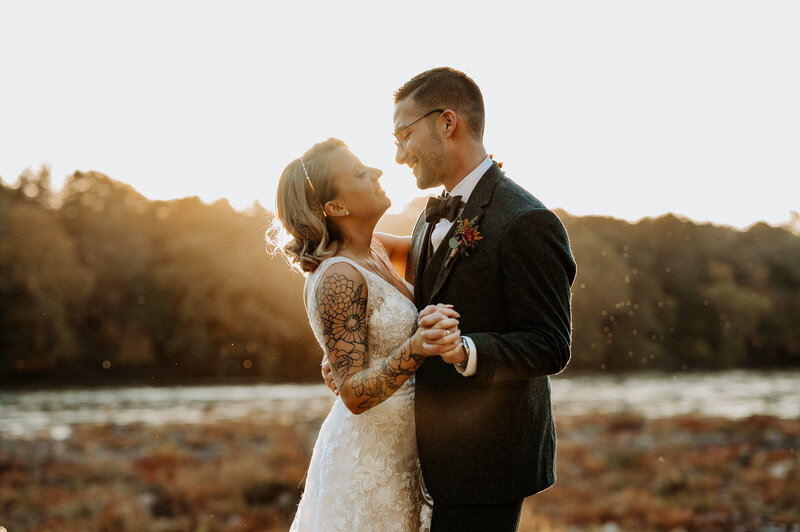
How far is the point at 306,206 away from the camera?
128 inches

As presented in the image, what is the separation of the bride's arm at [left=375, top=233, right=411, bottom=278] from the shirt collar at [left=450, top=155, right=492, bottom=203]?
2.84ft

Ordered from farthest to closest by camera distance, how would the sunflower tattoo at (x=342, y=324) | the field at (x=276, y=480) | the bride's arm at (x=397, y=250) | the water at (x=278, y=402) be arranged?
1. the water at (x=278, y=402)
2. the field at (x=276, y=480)
3. the bride's arm at (x=397, y=250)
4. the sunflower tattoo at (x=342, y=324)

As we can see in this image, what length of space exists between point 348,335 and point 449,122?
38.5 inches

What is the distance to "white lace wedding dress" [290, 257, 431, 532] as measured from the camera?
10.2 feet

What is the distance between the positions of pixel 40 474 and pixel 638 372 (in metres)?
34.4

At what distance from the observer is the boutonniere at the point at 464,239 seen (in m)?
2.72

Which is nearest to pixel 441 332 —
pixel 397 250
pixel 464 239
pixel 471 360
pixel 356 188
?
pixel 471 360

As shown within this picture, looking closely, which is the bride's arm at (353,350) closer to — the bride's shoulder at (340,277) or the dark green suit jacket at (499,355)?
the bride's shoulder at (340,277)

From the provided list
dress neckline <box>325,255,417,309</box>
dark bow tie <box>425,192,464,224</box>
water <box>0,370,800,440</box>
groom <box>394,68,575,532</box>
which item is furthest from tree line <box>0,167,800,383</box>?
groom <box>394,68,575,532</box>

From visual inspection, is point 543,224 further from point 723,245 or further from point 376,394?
point 723,245

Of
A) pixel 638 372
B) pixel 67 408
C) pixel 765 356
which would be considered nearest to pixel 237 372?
pixel 67 408

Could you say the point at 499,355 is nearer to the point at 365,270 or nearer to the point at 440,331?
the point at 440,331

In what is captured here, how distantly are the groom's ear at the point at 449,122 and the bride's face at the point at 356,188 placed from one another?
452 mm

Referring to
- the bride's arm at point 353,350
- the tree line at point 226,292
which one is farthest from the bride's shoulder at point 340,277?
the tree line at point 226,292
